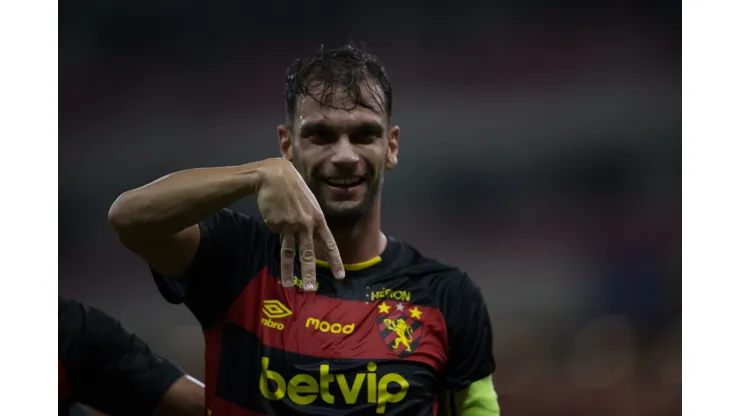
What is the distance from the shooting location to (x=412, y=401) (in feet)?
→ 4.49

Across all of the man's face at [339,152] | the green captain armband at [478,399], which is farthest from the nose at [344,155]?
the green captain armband at [478,399]

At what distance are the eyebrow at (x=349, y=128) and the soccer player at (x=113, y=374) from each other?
0.61 meters

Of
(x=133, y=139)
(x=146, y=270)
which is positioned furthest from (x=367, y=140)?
(x=146, y=270)

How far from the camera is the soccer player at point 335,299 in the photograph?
1.34 meters

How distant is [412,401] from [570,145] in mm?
1350

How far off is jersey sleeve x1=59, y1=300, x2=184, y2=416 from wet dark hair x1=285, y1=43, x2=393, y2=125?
0.59m

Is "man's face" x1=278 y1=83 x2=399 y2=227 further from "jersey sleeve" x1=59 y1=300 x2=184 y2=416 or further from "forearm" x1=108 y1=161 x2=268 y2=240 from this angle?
"jersey sleeve" x1=59 y1=300 x2=184 y2=416

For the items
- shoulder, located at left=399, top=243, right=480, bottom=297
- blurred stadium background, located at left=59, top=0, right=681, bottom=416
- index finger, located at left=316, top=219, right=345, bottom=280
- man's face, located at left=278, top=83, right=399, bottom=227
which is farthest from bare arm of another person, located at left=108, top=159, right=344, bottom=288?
blurred stadium background, located at left=59, top=0, right=681, bottom=416

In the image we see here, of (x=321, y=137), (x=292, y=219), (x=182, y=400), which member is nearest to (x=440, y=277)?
(x=321, y=137)

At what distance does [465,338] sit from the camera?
1.44 metres

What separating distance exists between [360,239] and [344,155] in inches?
7.8

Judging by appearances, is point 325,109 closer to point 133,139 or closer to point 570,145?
point 133,139

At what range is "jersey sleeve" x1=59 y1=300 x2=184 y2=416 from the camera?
5.15 feet

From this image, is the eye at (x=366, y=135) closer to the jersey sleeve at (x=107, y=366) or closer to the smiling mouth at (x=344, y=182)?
the smiling mouth at (x=344, y=182)
